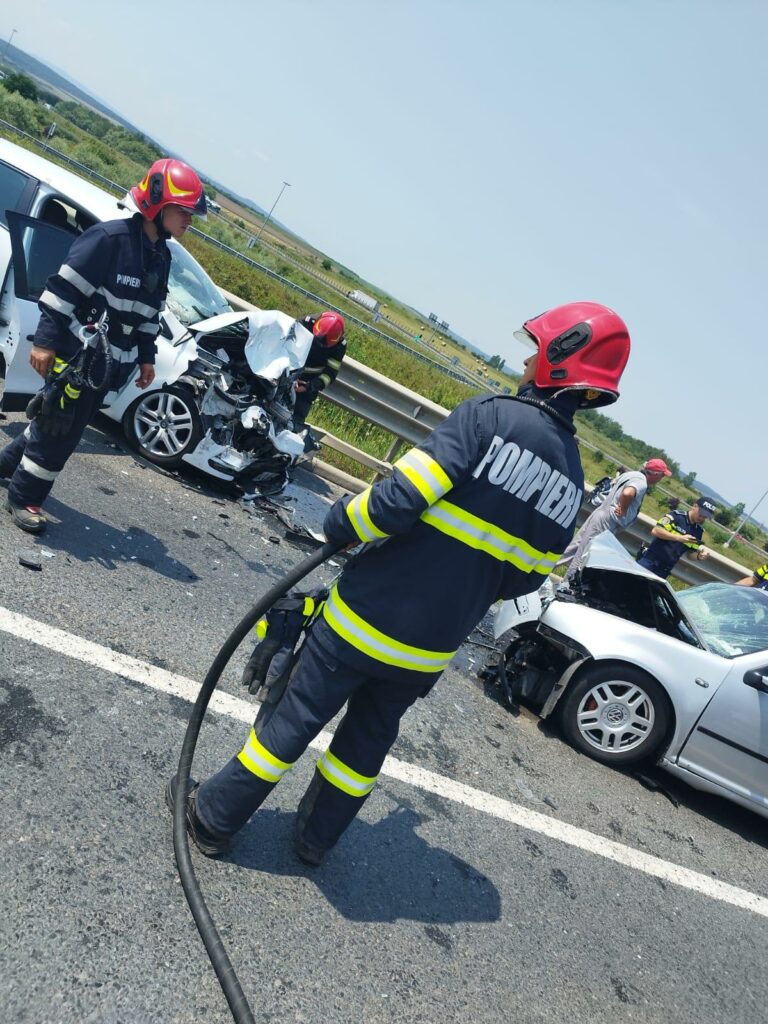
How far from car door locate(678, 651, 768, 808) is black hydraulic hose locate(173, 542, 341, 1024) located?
3.34 meters

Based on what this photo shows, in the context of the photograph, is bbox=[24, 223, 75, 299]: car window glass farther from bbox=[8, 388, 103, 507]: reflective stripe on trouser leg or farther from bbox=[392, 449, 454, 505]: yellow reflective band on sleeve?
bbox=[392, 449, 454, 505]: yellow reflective band on sleeve

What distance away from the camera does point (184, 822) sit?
2.71 metres

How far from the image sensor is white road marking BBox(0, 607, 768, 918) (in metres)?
3.52

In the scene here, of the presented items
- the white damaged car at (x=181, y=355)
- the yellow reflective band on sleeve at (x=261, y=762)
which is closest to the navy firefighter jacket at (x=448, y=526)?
the yellow reflective band on sleeve at (x=261, y=762)

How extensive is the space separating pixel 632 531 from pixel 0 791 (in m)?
9.01

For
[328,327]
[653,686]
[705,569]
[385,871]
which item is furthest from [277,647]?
[705,569]

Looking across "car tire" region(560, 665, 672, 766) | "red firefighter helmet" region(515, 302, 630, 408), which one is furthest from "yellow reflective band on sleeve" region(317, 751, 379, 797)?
"car tire" region(560, 665, 672, 766)

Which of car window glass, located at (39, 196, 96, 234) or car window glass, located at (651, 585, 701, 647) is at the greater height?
car window glass, located at (39, 196, 96, 234)

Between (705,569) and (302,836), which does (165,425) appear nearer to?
(302,836)

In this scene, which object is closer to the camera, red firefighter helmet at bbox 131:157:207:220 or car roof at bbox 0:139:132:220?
red firefighter helmet at bbox 131:157:207:220

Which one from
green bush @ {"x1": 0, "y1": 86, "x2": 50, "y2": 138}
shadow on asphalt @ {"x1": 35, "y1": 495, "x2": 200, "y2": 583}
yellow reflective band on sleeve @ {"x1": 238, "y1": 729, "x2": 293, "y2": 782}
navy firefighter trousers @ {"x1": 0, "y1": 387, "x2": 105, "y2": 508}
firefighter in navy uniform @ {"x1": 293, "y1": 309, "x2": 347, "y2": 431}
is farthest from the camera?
green bush @ {"x1": 0, "y1": 86, "x2": 50, "y2": 138}

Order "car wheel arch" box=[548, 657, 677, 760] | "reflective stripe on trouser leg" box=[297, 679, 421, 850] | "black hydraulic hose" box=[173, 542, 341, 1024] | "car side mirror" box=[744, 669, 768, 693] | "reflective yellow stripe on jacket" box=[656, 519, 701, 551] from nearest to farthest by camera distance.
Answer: "black hydraulic hose" box=[173, 542, 341, 1024]
"reflective stripe on trouser leg" box=[297, 679, 421, 850]
"car side mirror" box=[744, 669, 768, 693]
"car wheel arch" box=[548, 657, 677, 760]
"reflective yellow stripe on jacket" box=[656, 519, 701, 551]

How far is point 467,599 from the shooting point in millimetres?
2611

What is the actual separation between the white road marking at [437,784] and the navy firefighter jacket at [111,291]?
61.5 inches
